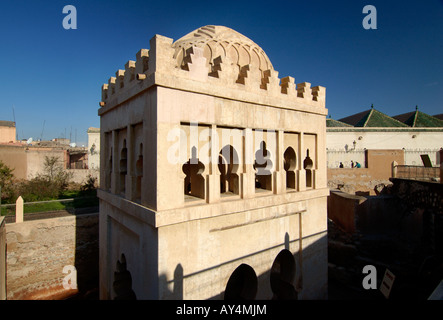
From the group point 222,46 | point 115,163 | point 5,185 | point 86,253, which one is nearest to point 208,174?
point 115,163

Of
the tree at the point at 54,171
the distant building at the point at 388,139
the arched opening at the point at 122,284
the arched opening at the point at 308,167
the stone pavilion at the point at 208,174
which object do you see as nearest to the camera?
the stone pavilion at the point at 208,174

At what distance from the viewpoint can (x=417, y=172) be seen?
16125 millimetres

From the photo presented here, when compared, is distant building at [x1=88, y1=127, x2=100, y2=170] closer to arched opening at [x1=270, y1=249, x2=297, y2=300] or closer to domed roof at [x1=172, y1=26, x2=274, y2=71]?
domed roof at [x1=172, y1=26, x2=274, y2=71]

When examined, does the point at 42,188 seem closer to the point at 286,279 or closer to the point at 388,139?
the point at 286,279

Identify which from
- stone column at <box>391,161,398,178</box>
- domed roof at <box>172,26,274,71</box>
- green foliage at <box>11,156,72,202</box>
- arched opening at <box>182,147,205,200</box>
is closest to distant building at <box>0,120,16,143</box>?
green foliage at <box>11,156,72,202</box>

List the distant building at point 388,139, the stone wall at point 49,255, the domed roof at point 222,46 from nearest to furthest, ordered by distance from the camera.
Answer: the domed roof at point 222,46
the stone wall at point 49,255
the distant building at point 388,139

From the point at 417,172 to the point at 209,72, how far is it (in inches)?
641

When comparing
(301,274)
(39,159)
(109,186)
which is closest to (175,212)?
(109,186)

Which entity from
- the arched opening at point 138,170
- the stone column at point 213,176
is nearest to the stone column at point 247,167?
the stone column at point 213,176

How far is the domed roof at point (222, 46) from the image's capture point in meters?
6.11

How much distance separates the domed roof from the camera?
20.0 feet

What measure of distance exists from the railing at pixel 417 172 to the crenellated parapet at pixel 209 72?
484 inches

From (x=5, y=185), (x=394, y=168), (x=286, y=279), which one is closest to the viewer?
(x=286, y=279)

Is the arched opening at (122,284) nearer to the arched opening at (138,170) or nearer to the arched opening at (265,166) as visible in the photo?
the arched opening at (138,170)
